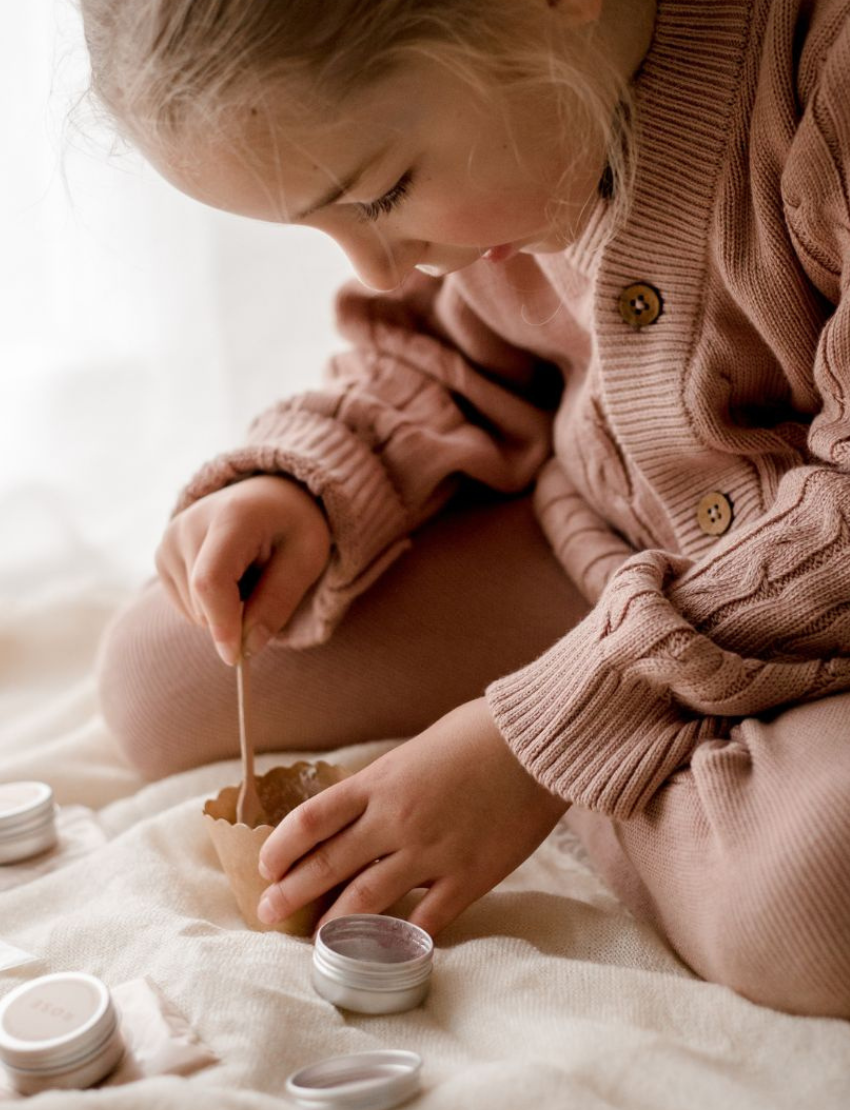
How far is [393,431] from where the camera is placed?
1.03 meters

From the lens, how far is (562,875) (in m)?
0.83

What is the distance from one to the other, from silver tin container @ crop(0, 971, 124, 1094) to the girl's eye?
42 centimetres

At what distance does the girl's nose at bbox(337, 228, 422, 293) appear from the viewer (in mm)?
737

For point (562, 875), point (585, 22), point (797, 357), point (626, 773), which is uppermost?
point (585, 22)

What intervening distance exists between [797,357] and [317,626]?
39 centimetres

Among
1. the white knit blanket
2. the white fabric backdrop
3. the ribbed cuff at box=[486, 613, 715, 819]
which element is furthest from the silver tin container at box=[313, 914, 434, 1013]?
the white fabric backdrop

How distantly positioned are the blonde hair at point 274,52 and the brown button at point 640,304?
0.15m

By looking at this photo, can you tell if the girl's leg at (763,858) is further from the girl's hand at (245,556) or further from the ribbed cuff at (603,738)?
the girl's hand at (245,556)

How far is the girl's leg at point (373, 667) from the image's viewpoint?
0.99 meters

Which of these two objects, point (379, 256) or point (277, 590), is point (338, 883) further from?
point (379, 256)

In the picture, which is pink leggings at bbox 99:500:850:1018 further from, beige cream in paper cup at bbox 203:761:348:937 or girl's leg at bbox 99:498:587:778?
beige cream in paper cup at bbox 203:761:348:937

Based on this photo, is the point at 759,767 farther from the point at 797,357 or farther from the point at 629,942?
the point at 797,357

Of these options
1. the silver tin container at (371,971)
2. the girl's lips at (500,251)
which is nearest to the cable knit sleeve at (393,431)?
the girl's lips at (500,251)

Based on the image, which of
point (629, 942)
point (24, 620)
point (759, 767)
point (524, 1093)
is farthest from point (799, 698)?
point (24, 620)
